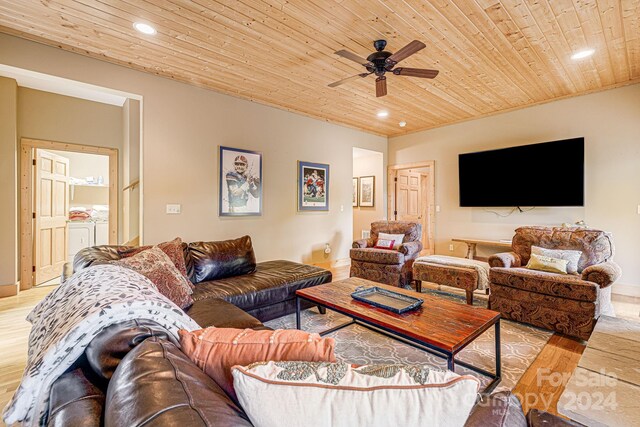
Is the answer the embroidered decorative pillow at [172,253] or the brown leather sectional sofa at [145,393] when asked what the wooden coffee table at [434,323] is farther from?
the embroidered decorative pillow at [172,253]

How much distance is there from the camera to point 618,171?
3840 millimetres

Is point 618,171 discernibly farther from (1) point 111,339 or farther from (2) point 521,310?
(1) point 111,339

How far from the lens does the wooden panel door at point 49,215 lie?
421 centimetres

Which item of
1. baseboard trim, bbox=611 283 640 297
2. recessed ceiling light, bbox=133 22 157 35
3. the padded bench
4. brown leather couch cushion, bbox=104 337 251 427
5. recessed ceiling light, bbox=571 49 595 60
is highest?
recessed ceiling light, bbox=571 49 595 60

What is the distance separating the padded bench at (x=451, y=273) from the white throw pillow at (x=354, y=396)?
2.96 m

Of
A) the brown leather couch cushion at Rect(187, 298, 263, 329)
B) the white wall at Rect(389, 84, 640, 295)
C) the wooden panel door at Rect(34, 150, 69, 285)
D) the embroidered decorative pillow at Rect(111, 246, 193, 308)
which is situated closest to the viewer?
the brown leather couch cushion at Rect(187, 298, 263, 329)

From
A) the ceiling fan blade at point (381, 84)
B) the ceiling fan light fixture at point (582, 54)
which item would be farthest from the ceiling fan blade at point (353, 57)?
the ceiling fan light fixture at point (582, 54)

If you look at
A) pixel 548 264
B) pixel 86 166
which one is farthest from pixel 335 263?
pixel 86 166

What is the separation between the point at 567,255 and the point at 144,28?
15.4 ft

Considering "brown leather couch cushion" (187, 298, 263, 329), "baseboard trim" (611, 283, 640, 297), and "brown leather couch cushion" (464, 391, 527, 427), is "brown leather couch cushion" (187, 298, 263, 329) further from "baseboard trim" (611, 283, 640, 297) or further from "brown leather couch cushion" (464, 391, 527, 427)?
"baseboard trim" (611, 283, 640, 297)

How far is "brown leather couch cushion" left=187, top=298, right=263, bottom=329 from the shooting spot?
1.79 metres

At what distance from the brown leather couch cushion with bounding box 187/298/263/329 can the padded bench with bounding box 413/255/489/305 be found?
239cm

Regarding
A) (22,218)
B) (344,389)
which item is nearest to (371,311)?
(344,389)

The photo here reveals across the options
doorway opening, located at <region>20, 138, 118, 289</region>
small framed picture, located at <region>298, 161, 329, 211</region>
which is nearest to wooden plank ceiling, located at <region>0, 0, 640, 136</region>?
small framed picture, located at <region>298, 161, 329, 211</region>
